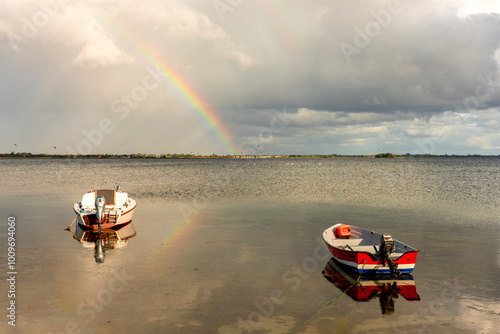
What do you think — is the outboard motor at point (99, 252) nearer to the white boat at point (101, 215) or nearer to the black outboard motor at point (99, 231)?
the black outboard motor at point (99, 231)

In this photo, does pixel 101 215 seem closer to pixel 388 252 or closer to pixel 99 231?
pixel 99 231

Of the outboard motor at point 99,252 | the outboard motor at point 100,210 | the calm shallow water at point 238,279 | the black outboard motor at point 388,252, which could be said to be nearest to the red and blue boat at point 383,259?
→ the black outboard motor at point 388,252

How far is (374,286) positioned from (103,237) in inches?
804

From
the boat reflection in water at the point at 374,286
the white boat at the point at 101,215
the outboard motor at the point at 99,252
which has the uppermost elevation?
the white boat at the point at 101,215

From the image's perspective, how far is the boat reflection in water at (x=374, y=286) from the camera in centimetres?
1700

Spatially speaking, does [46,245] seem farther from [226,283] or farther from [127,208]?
[226,283]

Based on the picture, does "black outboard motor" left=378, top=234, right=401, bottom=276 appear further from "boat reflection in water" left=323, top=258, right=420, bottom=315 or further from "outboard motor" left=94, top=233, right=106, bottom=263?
"outboard motor" left=94, top=233, right=106, bottom=263

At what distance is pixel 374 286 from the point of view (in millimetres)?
18625

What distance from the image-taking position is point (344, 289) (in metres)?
18.2

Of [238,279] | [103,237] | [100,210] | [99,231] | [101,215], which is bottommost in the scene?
[238,279]

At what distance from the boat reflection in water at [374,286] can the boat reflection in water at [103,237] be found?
44.3ft

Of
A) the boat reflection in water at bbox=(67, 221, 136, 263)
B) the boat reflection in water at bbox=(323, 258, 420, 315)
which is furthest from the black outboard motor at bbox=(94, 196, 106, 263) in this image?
the boat reflection in water at bbox=(323, 258, 420, 315)

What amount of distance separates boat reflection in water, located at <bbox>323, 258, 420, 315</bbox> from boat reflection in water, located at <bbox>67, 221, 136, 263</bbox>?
44.3 feet

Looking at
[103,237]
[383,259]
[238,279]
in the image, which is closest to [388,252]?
[383,259]
